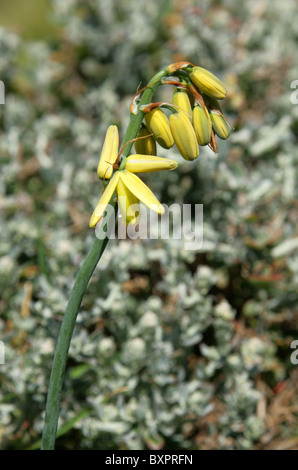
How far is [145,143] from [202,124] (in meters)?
0.12

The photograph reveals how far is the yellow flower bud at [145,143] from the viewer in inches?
40.6

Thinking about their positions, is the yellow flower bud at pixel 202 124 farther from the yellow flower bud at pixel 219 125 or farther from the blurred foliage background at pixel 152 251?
the blurred foliage background at pixel 152 251

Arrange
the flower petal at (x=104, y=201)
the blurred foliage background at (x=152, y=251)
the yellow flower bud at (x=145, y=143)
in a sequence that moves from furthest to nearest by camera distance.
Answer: the blurred foliage background at (x=152, y=251)
the yellow flower bud at (x=145, y=143)
the flower petal at (x=104, y=201)

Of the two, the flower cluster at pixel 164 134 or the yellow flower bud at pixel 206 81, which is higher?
the yellow flower bud at pixel 206 81

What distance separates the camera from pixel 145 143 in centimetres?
103

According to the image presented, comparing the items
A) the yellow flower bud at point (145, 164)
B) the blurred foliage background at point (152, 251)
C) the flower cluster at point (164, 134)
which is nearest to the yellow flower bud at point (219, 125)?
the flower cluster at point (164, 134)

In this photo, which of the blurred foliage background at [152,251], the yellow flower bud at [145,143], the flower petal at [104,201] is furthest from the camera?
the blurred foliage background at [152,251]

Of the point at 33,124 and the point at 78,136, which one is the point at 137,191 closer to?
the point at 78,136

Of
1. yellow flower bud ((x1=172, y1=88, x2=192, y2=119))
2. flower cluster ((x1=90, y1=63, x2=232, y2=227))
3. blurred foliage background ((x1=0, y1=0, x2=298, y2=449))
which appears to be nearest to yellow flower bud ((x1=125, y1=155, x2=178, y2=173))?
Answer: flower cluster ((x1=90, y1=63, x2=232, y2=227))

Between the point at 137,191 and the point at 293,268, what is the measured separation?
1242mm

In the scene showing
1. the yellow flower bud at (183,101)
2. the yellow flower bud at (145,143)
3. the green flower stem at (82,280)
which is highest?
the yellow flower bud at (183,101)

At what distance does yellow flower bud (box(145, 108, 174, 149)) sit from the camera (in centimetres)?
98

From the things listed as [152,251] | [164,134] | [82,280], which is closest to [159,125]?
[164,134]
